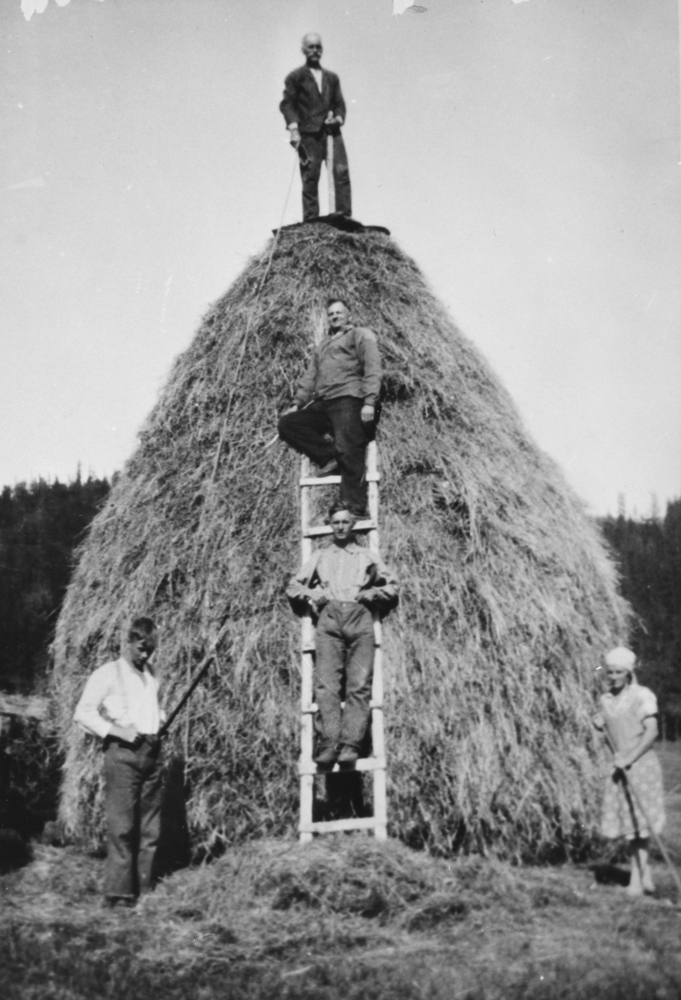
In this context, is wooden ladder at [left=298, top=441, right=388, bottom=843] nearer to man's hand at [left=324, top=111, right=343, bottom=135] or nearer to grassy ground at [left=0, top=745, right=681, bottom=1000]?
grassy ground at [left=0, top=745, right=681, bottom=1000]

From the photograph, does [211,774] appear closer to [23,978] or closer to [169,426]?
[23,978]

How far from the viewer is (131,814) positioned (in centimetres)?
571

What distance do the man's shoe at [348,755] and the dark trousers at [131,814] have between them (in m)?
1.15

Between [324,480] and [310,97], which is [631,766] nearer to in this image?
[324,480]

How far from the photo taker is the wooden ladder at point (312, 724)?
5.64m

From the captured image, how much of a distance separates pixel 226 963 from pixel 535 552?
379 cm

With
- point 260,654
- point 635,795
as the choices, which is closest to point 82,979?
point 260,654

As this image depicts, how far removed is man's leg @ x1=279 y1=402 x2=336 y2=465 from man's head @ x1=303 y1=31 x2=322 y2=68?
3.69 m

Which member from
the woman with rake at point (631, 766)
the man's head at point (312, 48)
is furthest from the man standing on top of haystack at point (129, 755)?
the man's head at point (312, 48)

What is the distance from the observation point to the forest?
16.9 meters

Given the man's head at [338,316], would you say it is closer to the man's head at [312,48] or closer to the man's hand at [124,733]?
the man's head at [312,48]

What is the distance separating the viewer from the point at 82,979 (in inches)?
171

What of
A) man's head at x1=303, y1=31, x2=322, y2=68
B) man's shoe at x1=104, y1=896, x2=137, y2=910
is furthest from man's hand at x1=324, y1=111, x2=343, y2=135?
man's shoe at x1=104, y1=896, x2=137, y2=910

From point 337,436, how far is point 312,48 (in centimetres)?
411
